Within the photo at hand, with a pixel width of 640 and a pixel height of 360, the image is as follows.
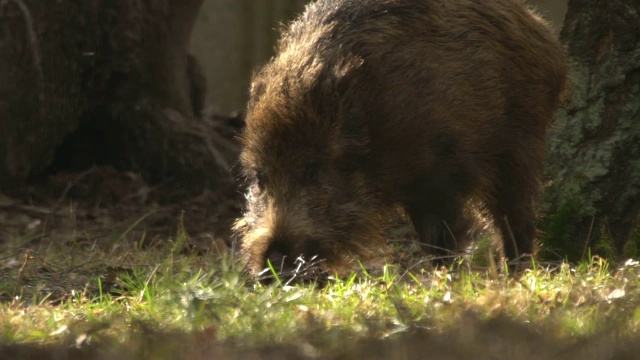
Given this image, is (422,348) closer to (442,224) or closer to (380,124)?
(380,124)

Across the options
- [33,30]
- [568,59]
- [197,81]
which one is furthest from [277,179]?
[197,81]

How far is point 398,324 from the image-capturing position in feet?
10.4

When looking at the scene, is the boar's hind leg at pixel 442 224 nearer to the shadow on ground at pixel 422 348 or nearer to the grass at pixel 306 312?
the grass at pixel 306 312

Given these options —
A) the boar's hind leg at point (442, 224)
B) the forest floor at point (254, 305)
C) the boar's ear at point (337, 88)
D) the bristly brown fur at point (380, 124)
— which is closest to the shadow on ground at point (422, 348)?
the forest floor at point (254, 305)

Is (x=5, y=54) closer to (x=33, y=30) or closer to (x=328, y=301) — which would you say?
(x=33, y=30)

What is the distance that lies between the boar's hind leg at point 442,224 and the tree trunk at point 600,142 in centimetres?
62

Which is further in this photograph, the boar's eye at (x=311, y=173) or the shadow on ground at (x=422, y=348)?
the boar's eye at (x=311, y=173)

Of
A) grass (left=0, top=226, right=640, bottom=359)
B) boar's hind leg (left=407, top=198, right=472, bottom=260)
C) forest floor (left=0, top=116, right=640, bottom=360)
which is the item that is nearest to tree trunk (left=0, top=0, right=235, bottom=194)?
forest floor (left=0, top=116, right=640, bottom=360)

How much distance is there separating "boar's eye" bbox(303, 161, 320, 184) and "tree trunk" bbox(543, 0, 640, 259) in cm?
140

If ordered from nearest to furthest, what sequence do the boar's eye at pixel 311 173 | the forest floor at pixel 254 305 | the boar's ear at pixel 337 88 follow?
the forest floor at pixel 254 305, the boar's ear at pixel 337 88, the boar's eye at pixel 311 173

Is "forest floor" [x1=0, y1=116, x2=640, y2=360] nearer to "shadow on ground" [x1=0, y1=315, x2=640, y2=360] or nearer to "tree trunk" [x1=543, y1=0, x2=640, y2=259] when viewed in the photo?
"shadow on ground" [x1=0, y1=315, x2=640, y2=360]

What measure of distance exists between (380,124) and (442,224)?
24.7 inches

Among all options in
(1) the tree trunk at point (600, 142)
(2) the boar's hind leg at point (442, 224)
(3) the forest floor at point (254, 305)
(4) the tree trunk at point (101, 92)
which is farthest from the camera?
(4) the tree trunk at point (101, 92)

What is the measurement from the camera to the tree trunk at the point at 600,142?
549cm
